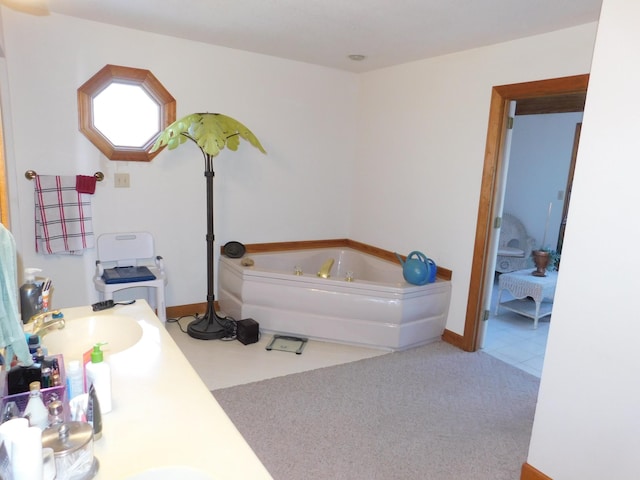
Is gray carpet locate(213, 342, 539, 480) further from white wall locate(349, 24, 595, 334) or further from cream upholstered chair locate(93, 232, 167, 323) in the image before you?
cream upholstered chair locate(93, 232, 167, 323)

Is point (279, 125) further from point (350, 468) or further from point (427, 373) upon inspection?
point (350, 468)

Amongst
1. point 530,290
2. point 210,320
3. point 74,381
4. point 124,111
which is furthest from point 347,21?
point 530,290

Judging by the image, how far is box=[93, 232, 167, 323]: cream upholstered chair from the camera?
3.27 metres

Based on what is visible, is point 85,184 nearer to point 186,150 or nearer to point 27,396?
point 186,150

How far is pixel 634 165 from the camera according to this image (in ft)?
5.01

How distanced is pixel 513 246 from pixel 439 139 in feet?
8.87

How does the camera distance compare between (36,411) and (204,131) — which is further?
(204,131)

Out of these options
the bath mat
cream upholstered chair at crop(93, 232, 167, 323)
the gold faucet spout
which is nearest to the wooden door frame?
the bath mat

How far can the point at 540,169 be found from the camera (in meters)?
5.64

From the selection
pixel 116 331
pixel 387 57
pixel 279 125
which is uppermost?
pixel 387 57

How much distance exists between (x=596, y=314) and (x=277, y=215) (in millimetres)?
2973

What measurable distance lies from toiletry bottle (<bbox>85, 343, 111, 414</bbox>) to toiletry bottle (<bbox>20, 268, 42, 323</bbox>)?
462 millimetres

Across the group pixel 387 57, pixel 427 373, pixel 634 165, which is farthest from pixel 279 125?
pixel 634 165

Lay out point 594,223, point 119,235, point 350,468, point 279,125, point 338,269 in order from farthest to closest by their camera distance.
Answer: point 338,269, point 279,125, point 119,235, point 350,468, point 594,223
